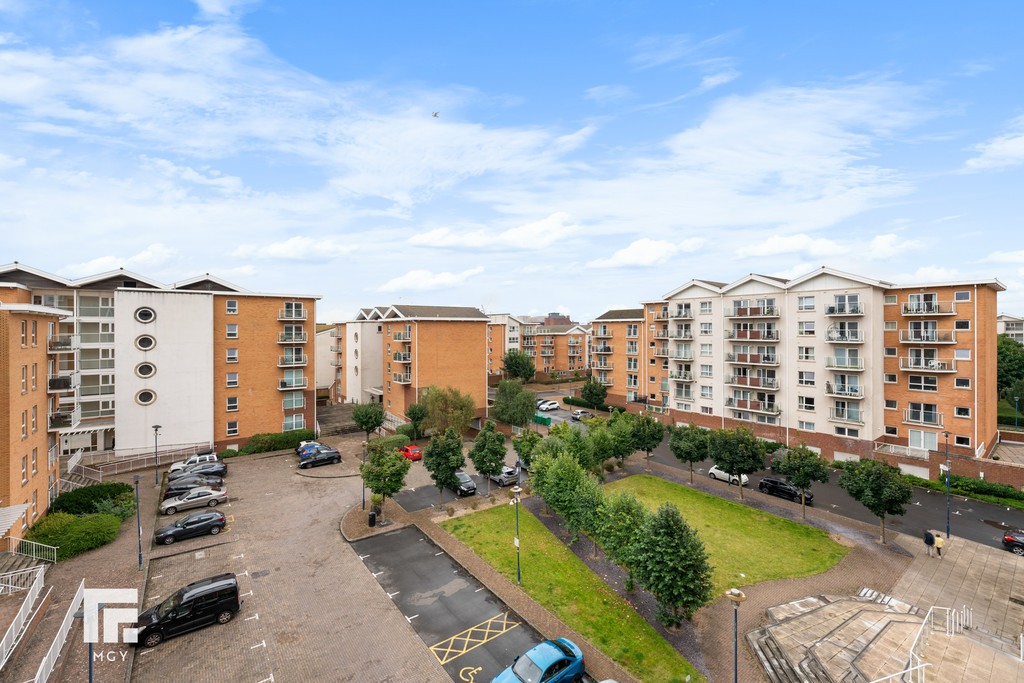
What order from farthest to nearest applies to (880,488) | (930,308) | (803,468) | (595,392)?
(595,392) < (930,308) < (803,468) < (880,488)

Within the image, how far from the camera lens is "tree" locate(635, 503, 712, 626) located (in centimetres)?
1633

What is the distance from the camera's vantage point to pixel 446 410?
44.7 m

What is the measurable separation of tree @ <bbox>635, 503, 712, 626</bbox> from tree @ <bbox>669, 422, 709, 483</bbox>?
17518 millimetres

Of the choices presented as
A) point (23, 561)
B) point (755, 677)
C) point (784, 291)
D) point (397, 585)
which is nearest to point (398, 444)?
point (397, 585)

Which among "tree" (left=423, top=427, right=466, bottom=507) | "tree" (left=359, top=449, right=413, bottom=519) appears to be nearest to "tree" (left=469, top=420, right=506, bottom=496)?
"tree" (left=423, top=427, right=466, bottom=507)

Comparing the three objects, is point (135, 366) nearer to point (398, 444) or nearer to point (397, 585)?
point (398, 444)

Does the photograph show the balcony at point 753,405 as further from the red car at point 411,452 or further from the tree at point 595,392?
the red car at point 411,452

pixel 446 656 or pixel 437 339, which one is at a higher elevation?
pixel 437 339

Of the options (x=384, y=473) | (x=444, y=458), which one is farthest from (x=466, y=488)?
(x=384, y=473)

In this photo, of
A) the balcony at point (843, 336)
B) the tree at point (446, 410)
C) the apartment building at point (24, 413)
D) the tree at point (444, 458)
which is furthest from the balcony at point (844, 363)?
the apartment building at point (24, 413)

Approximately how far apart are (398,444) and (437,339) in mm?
12939

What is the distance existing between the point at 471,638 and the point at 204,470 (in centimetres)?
2751

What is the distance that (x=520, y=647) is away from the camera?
54.9 ft

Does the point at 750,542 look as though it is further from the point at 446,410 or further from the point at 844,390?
the point at 446,410
